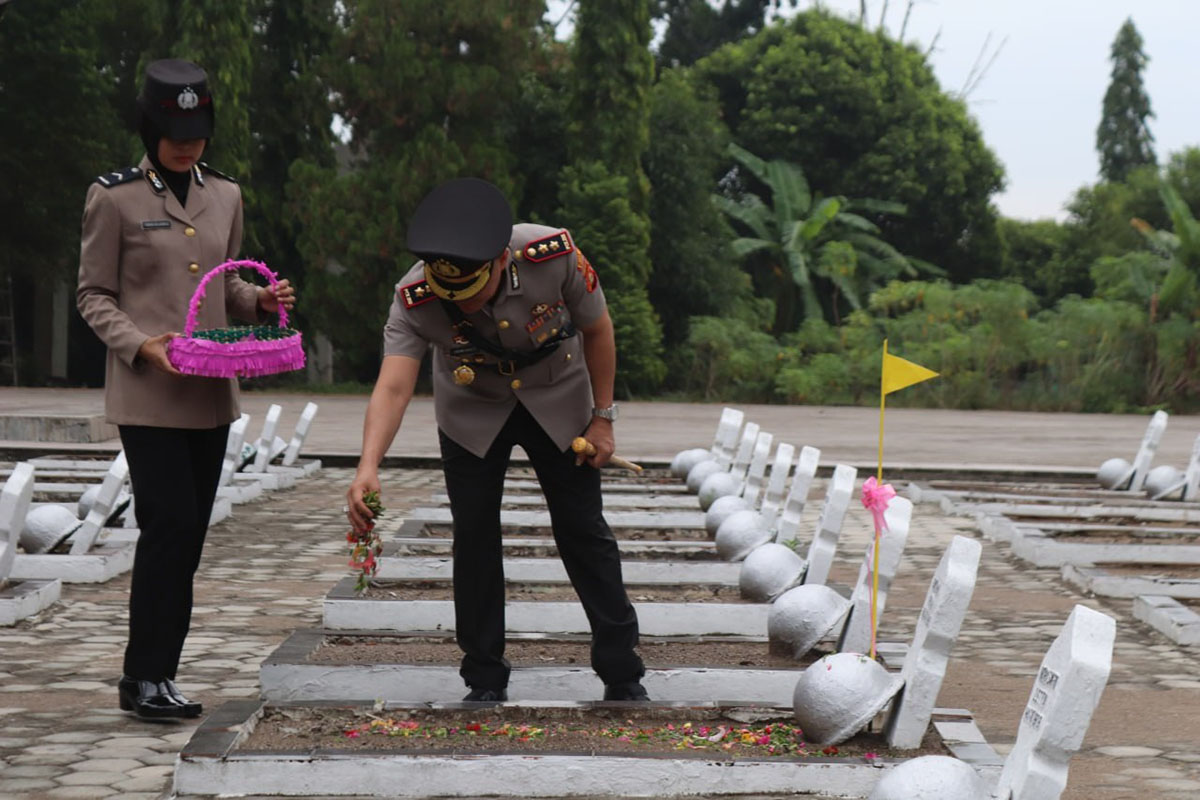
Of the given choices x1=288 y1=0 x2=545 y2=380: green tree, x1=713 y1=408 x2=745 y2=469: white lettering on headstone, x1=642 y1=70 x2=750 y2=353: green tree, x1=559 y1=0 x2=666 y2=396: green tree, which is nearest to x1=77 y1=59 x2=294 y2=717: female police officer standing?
x1=713 y1=408 x2=745 y2=469: white lettering on headstone

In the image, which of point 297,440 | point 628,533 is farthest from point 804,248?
point 628,533

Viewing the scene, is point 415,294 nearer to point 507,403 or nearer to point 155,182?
point 507,403

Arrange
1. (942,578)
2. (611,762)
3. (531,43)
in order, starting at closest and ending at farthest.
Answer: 1. (611,762)
2. (942,578)
3. (531,43)

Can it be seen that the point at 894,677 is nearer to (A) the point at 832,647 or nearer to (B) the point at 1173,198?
(A) the point at 832,647

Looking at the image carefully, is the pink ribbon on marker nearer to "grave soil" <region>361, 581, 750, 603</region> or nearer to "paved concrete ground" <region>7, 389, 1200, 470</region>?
"grave soil" <region>361, 581, 750, 603</region>

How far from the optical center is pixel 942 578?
429 centimetres

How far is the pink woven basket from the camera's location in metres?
4.82

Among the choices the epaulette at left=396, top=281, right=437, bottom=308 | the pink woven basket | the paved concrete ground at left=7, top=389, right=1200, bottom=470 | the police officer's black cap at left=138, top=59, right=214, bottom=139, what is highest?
the police officer's black cap at left=138, top=59, right=214, bottom=139

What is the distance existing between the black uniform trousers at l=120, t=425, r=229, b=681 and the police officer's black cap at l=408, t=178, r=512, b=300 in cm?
106

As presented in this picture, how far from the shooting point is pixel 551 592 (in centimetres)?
739

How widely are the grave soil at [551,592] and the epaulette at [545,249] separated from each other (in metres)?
2.39

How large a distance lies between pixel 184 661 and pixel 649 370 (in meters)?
23.7

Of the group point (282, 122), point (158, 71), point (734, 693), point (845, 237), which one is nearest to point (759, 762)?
point (734, 693)

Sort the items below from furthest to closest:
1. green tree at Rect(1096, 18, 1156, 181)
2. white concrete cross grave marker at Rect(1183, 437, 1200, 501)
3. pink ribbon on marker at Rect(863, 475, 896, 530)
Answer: green tree at Rect(1096, 18, 1156, 181) → white concrete cross grave marker at Rect(1183, 437, 1200, 501) → pink ribbon on marker at Rect(863, 475, 896, 530)
